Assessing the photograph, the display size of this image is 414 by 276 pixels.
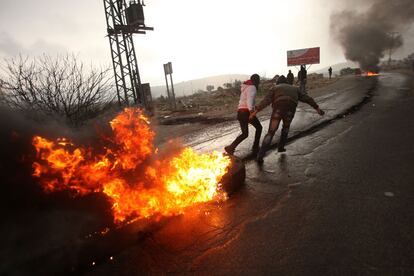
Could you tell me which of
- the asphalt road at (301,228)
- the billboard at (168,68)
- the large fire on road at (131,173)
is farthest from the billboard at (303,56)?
the large fire on road at (131,173)

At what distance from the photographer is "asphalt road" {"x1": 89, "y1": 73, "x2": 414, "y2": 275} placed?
272cm

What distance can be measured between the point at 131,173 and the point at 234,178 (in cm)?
176

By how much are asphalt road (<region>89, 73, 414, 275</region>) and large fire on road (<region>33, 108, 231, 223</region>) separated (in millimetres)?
344

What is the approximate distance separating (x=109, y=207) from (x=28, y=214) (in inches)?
34.7

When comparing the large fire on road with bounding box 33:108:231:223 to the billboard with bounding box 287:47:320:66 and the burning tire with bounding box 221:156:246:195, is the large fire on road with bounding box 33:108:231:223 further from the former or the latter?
Answer: the billboard with bounding box 287:47:320:66

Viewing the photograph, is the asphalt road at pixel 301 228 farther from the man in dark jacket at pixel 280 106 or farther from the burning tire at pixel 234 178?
the man in dark jacket at pixel 280 106

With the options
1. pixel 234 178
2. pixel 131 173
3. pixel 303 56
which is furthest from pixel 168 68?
pixel 303 56

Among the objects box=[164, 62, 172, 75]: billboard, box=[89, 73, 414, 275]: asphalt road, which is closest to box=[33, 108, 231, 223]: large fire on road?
box=[89, 73, 414, 275]: asphalt road

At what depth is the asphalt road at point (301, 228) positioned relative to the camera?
2725 mm

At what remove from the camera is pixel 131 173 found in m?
3.83

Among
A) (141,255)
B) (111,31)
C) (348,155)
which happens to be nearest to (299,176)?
(348,155)

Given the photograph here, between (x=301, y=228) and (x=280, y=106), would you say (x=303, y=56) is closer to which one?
(x=280, y=106)

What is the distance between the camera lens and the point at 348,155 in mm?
5742

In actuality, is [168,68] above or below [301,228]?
above
